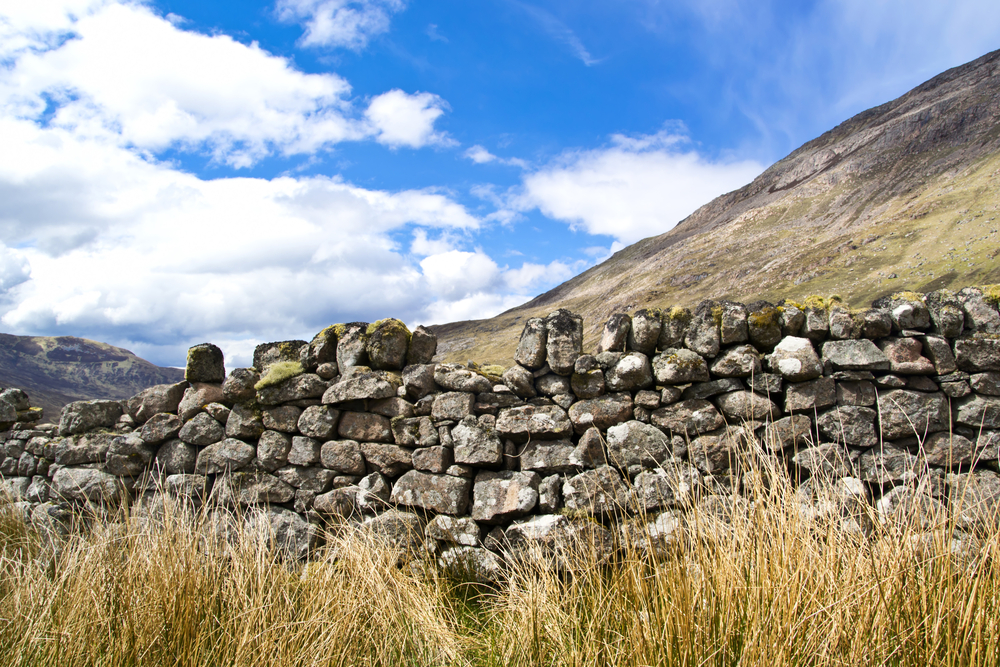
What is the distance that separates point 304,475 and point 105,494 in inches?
74.0

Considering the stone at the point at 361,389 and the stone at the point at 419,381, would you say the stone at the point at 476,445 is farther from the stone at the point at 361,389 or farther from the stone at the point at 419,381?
the stone at the point at 361,389

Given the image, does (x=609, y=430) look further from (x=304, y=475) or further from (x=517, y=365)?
(x=304, y=475)

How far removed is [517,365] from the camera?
4477 millimetres

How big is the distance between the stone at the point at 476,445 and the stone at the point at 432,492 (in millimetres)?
184

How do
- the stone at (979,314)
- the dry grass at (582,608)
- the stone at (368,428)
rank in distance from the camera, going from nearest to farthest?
the dry grass at (582,608)
the stone at (979,314)
the stone at (368,428)

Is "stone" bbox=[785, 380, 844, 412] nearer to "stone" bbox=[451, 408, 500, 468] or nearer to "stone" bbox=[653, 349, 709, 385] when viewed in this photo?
"stone" bbox=[653, 349, 709, 385]

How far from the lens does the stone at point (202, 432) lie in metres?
4.60

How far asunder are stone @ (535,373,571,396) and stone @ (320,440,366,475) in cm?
161

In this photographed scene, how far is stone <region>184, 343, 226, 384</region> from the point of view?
481 cm

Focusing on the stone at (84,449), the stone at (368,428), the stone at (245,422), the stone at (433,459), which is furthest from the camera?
the stone at (84,449)

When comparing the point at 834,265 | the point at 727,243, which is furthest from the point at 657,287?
the point at 834,265

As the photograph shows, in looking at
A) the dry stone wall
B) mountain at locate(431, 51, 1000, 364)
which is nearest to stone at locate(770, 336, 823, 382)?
the dry stone wall

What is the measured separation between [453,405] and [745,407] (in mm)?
2252

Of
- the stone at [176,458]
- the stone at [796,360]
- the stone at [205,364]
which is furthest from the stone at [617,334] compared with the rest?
the stone at [176,458]
